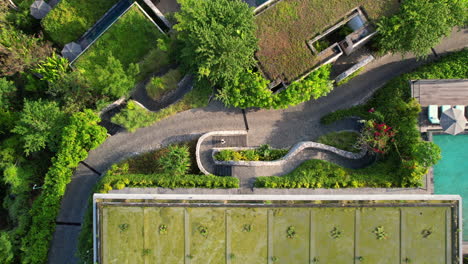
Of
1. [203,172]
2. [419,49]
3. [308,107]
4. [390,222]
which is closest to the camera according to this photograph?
[390,222]

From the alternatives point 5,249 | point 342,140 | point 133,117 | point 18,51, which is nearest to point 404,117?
point 342,140

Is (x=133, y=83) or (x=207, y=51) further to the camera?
(x=133, y=83)

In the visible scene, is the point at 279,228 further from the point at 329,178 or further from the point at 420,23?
the point at 420,23

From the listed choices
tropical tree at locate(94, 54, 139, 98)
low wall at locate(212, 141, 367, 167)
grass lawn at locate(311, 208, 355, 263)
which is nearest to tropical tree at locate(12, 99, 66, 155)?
tropical tree at locate(94, 54, 139, 98)

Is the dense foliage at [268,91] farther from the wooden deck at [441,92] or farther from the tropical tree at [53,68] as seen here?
the tropical tree at [53,68]

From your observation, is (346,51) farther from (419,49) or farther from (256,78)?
(256,78)

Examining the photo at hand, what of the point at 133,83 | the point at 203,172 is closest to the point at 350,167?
the point at 203,172
